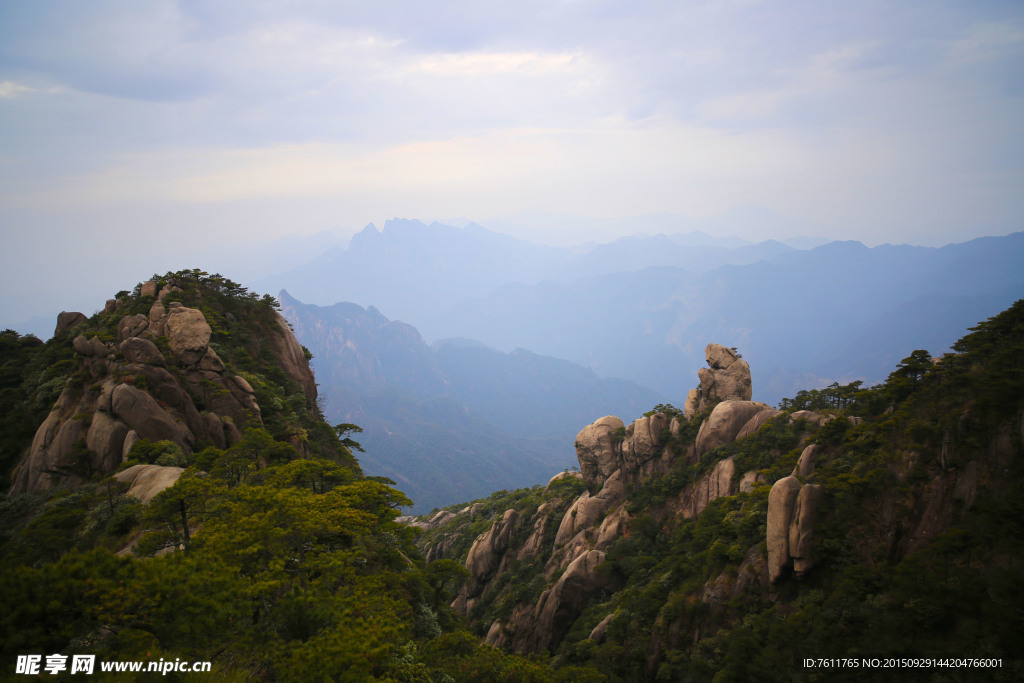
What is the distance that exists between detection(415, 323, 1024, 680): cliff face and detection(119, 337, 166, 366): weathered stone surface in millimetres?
34102

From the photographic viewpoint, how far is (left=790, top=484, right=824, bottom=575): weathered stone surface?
83.8 feet

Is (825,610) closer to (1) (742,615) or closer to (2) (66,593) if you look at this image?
(1) (742,615)

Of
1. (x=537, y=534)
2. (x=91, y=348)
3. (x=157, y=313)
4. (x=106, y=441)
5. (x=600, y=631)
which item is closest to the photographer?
(x=106, y=441)

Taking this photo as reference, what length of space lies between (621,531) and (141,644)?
38.4 m

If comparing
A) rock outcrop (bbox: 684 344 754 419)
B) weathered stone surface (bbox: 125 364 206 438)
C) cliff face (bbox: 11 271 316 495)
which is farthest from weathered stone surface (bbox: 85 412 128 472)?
rock outcrop (bbox: 684 344 754 419)

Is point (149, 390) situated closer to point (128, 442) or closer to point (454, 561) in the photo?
point (128, 442)

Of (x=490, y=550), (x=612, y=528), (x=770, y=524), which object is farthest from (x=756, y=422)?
(x=490, y=550)

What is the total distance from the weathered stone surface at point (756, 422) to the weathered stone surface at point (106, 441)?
44682mm

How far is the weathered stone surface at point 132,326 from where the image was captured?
3600 cm

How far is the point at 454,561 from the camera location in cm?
3094

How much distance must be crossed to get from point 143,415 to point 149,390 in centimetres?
210

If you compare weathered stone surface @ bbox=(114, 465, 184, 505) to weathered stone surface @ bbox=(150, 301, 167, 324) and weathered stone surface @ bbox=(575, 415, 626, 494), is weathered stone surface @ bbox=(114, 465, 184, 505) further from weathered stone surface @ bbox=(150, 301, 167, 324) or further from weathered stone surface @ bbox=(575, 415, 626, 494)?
weathered stone surface @ bbox=(575, 415, 626, 494)

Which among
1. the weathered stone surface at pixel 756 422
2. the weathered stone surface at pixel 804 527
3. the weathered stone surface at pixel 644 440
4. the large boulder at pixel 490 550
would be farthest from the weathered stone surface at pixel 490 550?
the weathered stone surface at pixel 804 527

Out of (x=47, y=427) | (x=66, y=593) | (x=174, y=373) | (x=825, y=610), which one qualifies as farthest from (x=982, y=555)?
(x=47, y=427)
